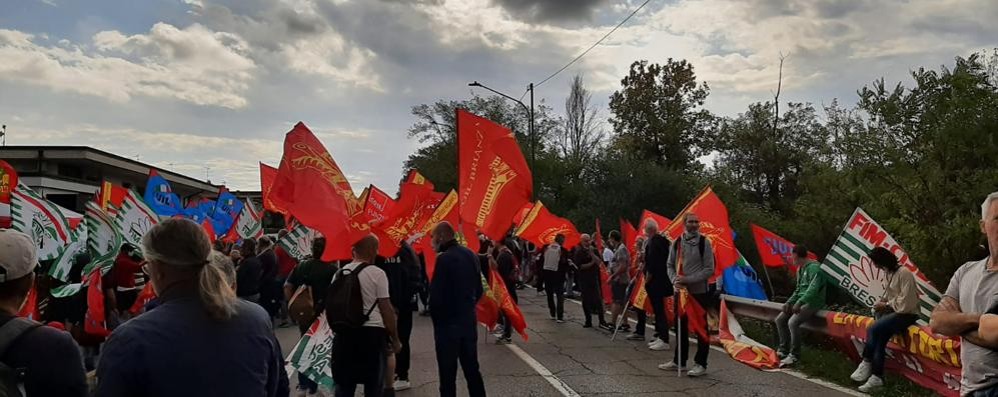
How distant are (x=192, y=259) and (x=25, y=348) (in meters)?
0.61

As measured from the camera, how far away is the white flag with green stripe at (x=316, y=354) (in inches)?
248

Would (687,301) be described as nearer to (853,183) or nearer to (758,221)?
(853,183)

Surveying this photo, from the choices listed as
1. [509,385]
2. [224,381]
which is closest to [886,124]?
[509,385]

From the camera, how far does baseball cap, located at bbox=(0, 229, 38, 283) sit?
2514 millimetres

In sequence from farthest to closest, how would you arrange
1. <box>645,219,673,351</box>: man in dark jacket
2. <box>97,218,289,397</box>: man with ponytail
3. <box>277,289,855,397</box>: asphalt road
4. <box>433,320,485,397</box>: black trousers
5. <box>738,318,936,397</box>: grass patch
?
<box>645,219,673,351</box>: man in dark jacket → <box>277,289,855,397</box>: asphalt road → <box>738,318,936,397</box>: grass patch → <box>433,320,485,397</box>: black trousers → <box>97,218,289,397</box>: man with ponytail

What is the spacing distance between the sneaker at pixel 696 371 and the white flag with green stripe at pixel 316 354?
4225 millimetres

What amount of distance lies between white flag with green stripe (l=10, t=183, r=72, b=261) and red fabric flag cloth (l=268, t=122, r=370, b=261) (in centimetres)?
376

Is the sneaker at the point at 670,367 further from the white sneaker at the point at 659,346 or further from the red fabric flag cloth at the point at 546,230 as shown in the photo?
the red fabric flag cloth at the point at 546,230

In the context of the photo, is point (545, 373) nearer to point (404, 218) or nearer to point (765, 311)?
point (404, 218)

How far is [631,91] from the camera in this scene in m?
46.1

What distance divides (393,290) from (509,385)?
1.86 m

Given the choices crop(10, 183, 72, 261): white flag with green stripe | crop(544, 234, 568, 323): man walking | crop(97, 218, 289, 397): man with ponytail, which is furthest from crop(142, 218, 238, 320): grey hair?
crop(544, 234, 568, 323): man walking

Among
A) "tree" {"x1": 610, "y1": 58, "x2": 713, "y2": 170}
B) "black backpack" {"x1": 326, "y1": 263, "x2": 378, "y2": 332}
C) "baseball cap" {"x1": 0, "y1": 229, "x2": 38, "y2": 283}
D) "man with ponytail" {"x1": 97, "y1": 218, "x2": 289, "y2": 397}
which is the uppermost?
"tree" {"x1": 610, "y1": 58, "x2": 713, "y2": 170}

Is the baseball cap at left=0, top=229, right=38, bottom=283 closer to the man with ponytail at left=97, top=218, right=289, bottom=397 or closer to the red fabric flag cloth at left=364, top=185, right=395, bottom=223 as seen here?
the man with ponytail at left=97, top=218, right=289, bottom=397
